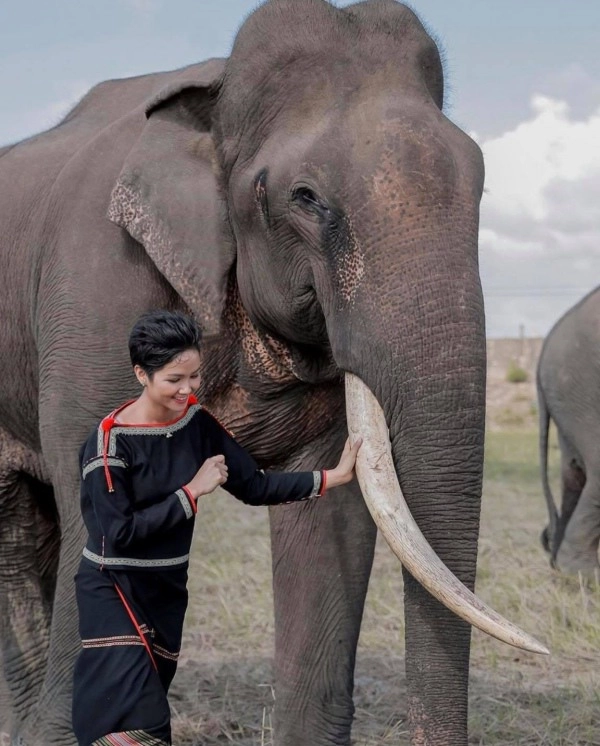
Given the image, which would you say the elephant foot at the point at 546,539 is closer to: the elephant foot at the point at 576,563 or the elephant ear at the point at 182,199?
the elephant foot at the point at 576,563

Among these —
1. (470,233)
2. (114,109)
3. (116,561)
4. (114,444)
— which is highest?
(114,109)

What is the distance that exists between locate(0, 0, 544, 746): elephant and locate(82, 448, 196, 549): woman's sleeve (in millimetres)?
453

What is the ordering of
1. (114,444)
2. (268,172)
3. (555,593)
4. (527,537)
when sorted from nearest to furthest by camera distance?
(114,444) < (268,172) < (555,593) < (527,537)

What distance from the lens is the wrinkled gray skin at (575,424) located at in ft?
30.1

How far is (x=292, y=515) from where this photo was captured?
172 inches

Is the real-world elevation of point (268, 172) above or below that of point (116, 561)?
above

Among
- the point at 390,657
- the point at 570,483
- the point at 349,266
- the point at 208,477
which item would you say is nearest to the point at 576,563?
the point at 570,483

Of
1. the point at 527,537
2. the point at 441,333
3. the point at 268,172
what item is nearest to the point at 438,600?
the point at 441,333

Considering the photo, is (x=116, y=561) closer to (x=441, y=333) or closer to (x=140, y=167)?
(x=441, y=333)

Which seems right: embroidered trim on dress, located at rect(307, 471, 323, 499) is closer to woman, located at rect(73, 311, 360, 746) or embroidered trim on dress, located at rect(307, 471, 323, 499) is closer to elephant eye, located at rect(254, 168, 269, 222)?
woman, located at rect(73, 311, 360, 746)

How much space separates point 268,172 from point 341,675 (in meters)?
1.70

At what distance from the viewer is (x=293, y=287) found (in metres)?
3.55

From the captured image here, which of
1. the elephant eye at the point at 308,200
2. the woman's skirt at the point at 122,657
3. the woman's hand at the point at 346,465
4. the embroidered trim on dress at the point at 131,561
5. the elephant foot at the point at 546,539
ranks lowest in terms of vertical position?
the woman's skirt at the point at 122,657

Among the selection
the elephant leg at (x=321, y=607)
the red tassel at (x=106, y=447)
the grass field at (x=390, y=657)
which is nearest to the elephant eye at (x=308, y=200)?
the red tassel at (x=106, y=447)
